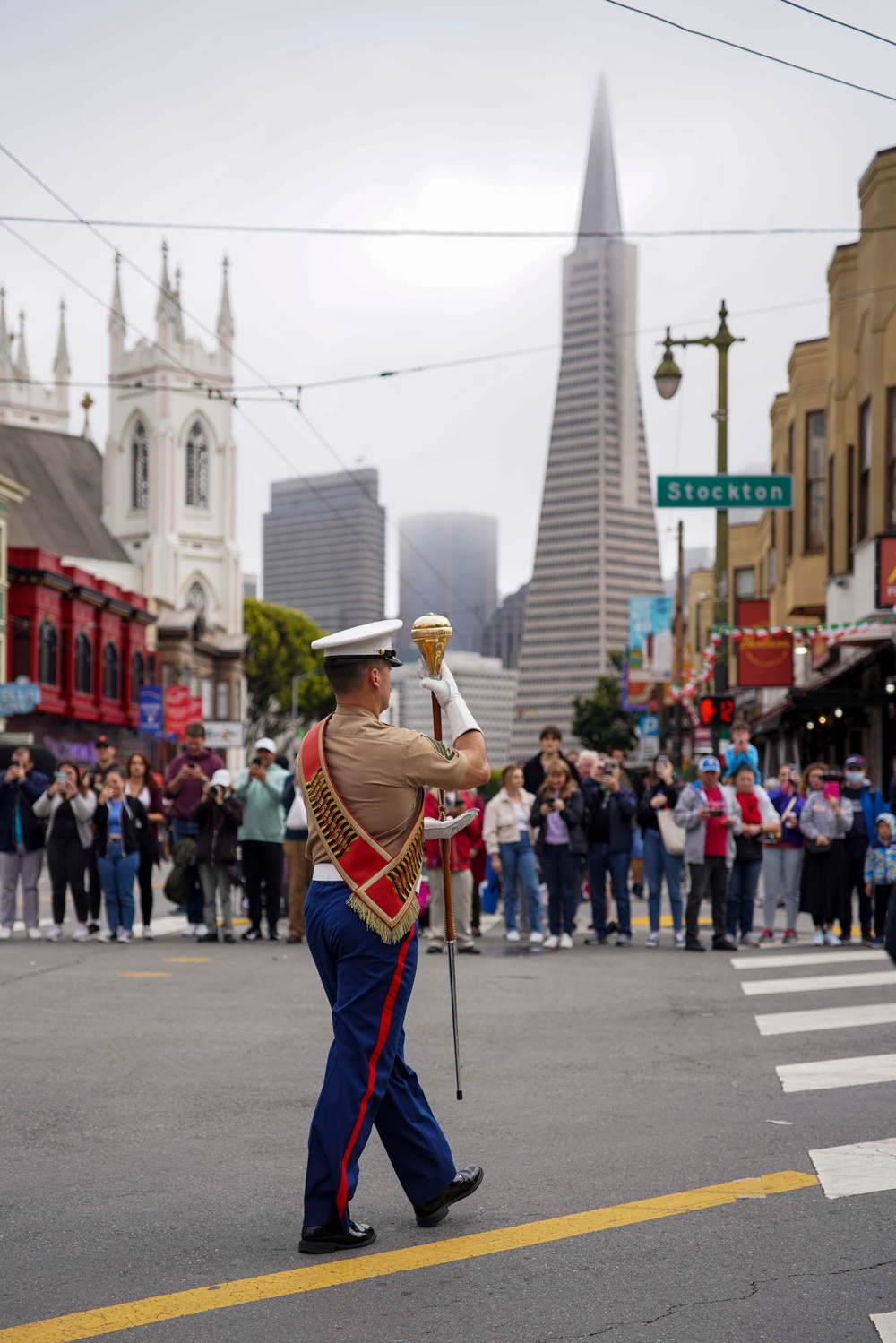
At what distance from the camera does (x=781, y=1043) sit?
874cm

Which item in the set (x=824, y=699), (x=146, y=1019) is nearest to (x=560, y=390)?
(x=824, y=699)

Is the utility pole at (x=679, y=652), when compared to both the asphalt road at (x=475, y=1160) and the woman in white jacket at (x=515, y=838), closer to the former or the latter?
the woman in white jacket at (x=515, y=838)

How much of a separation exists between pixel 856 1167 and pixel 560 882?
8779 millimetres

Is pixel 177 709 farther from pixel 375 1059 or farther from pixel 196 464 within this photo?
pixel 375 1059

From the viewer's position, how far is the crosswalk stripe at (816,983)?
1120 centimetres

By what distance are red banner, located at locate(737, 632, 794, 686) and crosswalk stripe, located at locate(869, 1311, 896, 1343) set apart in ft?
77.3

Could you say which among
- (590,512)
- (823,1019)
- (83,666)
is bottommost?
(823,1019)

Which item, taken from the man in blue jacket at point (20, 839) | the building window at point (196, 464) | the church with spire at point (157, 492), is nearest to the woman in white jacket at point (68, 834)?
the man in blue jacket at point (20, 839)

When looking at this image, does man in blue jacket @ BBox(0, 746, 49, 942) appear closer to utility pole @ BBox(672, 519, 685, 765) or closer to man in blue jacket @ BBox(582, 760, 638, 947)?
man in blue jacket @ BBox(582, 760, 638, 947)

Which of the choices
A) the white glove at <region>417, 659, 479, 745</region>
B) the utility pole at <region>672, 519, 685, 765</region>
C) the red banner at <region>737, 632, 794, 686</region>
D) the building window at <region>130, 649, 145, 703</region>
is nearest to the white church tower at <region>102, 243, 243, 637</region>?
the building window at <region>130, 649, 145, 703</region>

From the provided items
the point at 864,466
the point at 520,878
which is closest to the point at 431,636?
the point at 520,878

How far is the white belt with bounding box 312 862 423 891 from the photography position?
4875 mm

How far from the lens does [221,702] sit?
77438 mm

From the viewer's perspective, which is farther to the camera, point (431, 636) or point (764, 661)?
point (764, 661)
